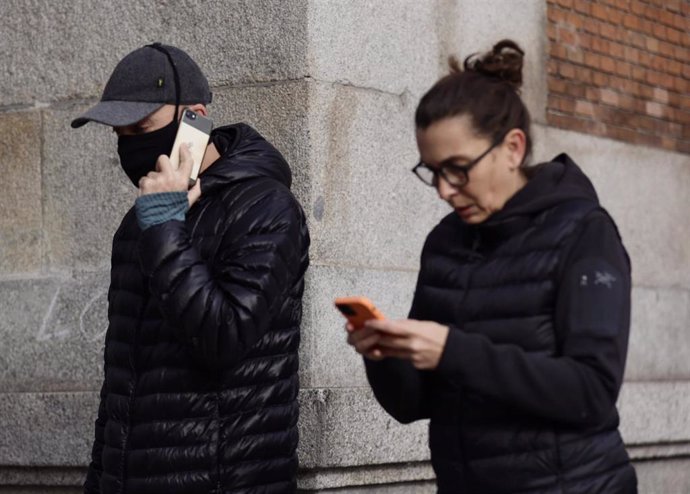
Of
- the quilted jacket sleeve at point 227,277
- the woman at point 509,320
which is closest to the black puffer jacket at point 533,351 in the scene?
the woman at point 509,320

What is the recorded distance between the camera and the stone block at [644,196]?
7371mm

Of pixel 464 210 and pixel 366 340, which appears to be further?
pixel 464 210

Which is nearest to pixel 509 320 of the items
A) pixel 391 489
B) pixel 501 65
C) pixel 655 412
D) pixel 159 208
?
pixel 501 65

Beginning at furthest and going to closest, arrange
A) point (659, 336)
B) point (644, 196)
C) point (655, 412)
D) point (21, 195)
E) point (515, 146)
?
1. point (644, 196)
2. point (659, 336)
3. point (655, 412)
4. point (21, 195)
5. point (515, 146)

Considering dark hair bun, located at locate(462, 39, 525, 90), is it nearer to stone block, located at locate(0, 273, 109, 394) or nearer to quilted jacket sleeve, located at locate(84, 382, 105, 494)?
quilted jacket sleeve, located at locate(84, 382, 105, 494)

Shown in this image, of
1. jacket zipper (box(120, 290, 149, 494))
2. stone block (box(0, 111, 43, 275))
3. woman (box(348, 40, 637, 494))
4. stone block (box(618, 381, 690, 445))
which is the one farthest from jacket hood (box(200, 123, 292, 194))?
stone block (box(618, 381, 690, 445))

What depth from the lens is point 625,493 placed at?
10.9 ft

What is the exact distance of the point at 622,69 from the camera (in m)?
7.68

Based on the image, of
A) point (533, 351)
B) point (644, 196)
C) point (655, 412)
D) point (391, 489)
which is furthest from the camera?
point (644, 196)

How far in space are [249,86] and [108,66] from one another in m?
0.72

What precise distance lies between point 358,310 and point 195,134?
117cm

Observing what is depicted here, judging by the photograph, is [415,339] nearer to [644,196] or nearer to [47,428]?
[47,428]

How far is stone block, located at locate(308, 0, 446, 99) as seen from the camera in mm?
5812

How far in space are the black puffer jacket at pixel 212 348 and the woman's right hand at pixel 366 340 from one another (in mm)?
729
